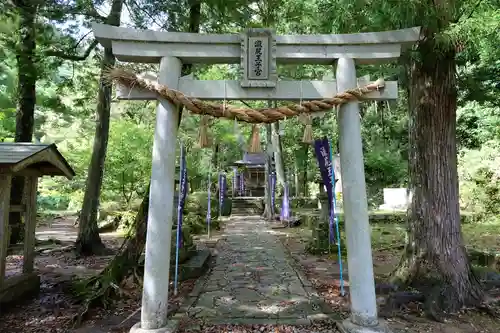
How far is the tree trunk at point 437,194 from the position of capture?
5.12m

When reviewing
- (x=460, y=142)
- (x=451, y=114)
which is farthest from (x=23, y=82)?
(x=460, y=142)

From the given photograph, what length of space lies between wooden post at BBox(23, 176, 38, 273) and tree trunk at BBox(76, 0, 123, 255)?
3.37 m

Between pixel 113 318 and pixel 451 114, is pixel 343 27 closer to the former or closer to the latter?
pixel 451 114

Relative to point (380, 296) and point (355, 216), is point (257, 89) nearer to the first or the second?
point (355, 216)

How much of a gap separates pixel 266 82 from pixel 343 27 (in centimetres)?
207

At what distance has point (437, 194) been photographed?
17.1 ft

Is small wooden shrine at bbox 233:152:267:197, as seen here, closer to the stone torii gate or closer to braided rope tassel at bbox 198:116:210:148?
braided rope tassel at bbox 198:116:210:148

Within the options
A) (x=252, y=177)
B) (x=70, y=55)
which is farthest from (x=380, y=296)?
(x=252, y=177)

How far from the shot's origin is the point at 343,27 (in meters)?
5.36

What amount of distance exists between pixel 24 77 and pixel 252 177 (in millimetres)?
22302

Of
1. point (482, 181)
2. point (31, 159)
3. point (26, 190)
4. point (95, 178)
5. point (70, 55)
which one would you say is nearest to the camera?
point (31, 159)

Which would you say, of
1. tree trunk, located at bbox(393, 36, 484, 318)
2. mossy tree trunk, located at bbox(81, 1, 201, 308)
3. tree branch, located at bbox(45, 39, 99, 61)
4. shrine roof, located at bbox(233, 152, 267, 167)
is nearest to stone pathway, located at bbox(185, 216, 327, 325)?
mossy tree trunk, located at bbox(81, 1, 201, 308)

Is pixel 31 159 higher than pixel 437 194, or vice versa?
pixel 31 159

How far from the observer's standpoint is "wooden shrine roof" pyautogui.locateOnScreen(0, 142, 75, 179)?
5000 millimetres
